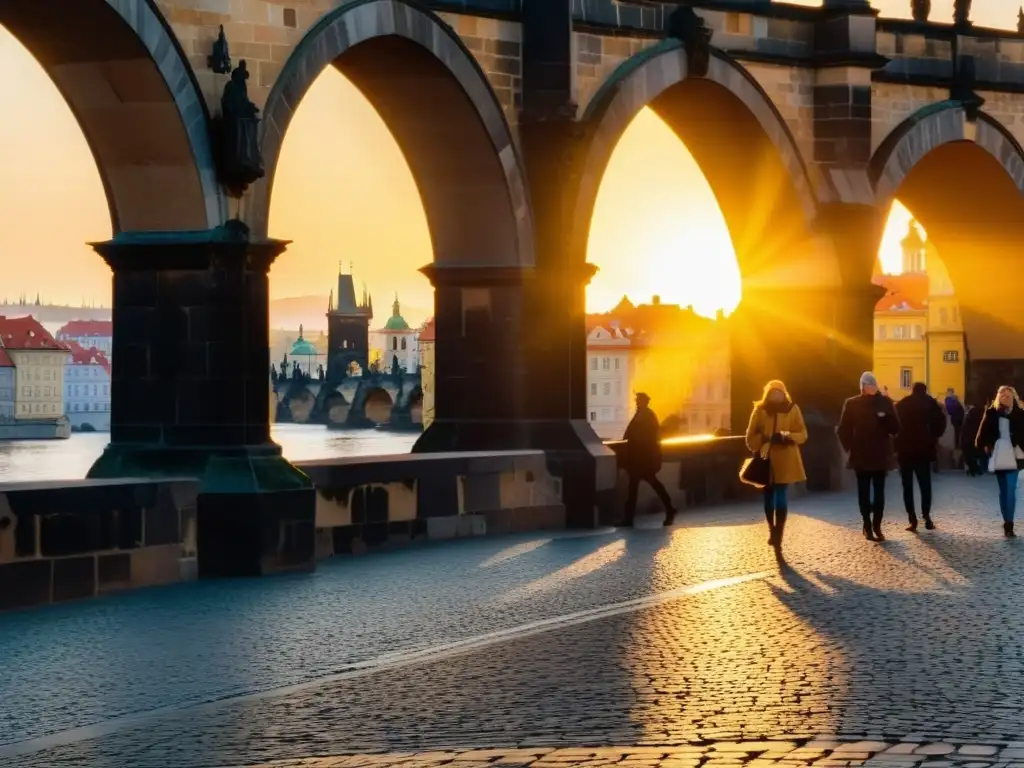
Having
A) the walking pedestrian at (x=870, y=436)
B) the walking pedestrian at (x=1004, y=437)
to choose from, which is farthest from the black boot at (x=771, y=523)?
the walking pedestrian at (x=1004, y=437)

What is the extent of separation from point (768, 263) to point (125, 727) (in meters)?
16.9

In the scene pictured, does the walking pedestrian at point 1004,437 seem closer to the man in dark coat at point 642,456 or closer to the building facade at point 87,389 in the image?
the man in dark coat at point 642,456


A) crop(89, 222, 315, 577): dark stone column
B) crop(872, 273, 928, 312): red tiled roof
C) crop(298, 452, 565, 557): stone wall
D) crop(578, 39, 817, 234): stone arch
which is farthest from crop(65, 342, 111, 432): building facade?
crop(89, 222, 315, 577): dark stone column

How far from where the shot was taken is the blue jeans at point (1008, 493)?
54.2ft

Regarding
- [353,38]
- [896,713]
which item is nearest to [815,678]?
[896,713]

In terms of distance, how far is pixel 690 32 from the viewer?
20766 mm

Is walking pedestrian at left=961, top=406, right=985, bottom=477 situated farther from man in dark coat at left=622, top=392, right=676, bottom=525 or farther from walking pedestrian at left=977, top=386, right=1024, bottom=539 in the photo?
walking pedestrian at left=977, top=386, right=1024, bottom=539

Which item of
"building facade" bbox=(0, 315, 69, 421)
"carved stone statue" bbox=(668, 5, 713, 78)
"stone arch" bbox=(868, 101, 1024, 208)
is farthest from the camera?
"building facade" bbox=(0, 315, 69, 421)

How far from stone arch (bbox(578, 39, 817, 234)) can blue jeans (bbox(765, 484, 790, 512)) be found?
481cm

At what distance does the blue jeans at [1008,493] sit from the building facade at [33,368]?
135 meters

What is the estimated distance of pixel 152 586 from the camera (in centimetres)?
1320

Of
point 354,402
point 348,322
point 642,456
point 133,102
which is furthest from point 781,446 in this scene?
point 348,322

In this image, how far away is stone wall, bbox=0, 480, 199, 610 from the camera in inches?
473

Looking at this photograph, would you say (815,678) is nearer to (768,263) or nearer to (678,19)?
(678,19)
